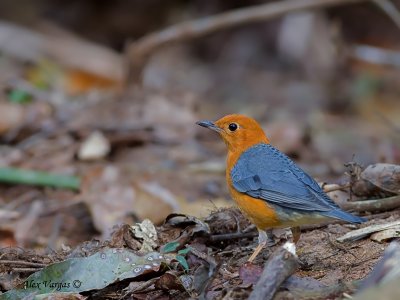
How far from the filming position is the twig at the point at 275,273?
378 cm

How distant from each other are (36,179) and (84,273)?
361cm

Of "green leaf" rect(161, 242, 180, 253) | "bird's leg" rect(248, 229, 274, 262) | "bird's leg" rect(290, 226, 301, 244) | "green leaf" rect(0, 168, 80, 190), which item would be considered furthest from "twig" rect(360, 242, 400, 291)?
"green leaf" rect(0, 168, 80, 190)

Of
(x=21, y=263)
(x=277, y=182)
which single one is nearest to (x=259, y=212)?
(x=277, y=182)

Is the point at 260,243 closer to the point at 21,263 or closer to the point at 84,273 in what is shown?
the point at 84,273

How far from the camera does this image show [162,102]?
33.2 ft

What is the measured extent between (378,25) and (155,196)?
29.6 ft

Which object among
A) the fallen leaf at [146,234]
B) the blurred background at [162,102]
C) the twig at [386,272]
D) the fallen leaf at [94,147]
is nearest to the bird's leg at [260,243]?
the fallen leaf at [146,234]

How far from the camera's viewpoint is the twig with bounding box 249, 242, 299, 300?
12.4ft

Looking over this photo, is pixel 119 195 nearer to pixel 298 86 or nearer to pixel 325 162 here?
pixel 325 162

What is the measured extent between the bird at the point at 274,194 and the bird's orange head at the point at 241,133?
72mm

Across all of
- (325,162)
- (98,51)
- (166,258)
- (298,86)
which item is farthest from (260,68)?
(166,258)

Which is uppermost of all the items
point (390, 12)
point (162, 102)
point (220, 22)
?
point (390, 12)

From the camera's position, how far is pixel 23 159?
866 cm

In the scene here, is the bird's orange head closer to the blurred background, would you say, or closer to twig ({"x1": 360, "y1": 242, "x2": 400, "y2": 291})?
the blurred background
